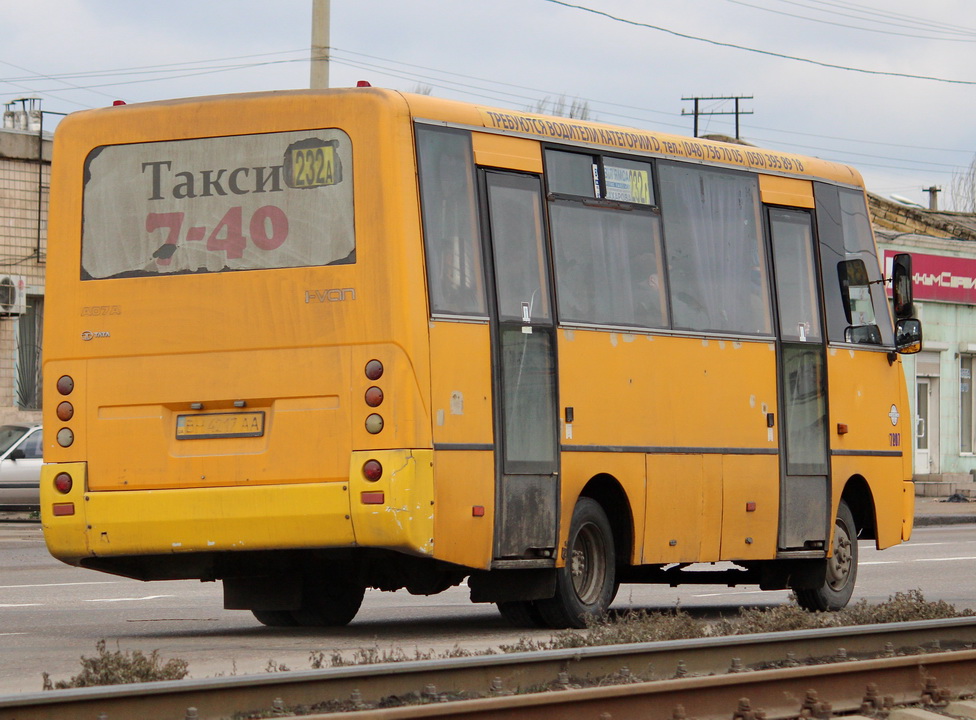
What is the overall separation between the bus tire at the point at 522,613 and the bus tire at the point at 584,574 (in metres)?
0.08

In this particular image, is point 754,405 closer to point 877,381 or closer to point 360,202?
point 877,381

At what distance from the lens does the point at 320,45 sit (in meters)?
21.2

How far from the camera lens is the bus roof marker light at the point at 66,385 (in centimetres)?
1068

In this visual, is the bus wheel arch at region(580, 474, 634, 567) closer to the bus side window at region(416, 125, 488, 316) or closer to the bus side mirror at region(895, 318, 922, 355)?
the bus side window at region(416, 125, 488, 316)

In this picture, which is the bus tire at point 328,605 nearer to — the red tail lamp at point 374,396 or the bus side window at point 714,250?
the red tail lamp at point 374,396

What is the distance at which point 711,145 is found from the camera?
13.0 meters

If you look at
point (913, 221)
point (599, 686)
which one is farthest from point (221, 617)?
point (913, 221)

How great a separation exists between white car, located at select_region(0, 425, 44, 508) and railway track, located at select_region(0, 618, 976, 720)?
19.5m

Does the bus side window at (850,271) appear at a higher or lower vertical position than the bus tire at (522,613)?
higher

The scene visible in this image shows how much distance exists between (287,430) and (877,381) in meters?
5.90

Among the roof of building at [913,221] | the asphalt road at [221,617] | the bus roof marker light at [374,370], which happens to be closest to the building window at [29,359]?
the asphalt road at [221,617]

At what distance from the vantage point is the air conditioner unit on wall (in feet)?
112

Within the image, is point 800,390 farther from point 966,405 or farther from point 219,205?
point 966,405

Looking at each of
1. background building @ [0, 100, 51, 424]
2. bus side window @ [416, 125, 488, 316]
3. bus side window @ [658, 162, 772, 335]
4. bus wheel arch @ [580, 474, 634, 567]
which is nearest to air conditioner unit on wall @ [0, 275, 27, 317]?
background building @ [0, 100, 51, 424]
